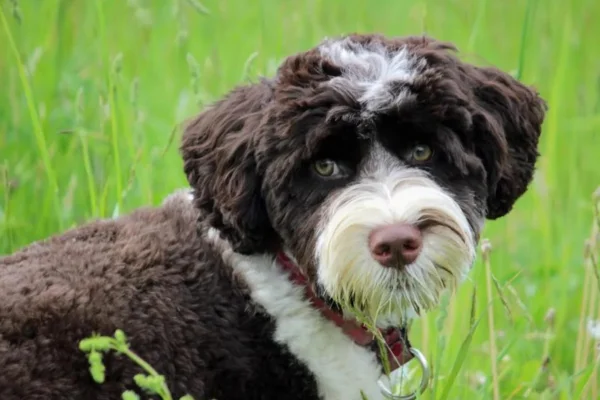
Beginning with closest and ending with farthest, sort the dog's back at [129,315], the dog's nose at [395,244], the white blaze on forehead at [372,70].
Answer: the dog's nose at [395,244]
the dog's back at [129,315]
the white blaze on forehead at [372,70]

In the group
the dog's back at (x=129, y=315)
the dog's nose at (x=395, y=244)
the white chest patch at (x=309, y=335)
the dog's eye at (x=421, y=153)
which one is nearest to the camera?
the dog's nose at (x=395, y=244)

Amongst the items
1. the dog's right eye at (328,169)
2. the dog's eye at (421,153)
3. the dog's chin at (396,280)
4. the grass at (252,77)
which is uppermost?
the dog's eye at (421,153)

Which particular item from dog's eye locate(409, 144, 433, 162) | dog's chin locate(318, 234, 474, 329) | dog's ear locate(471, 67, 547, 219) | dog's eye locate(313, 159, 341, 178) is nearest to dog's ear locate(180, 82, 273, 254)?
dog's eye locate(313, 159, 341, 178)

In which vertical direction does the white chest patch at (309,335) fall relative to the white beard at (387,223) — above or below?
below

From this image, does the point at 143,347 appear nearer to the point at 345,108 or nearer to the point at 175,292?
the point at 175,292

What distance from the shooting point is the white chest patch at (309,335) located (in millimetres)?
3699

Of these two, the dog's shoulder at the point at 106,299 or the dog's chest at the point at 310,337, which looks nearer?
the dog's shoulder at the point at 106,299

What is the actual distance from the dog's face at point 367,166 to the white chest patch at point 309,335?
9 cm

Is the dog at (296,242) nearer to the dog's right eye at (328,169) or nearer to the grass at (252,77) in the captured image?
the dog's right eye at (328,169)

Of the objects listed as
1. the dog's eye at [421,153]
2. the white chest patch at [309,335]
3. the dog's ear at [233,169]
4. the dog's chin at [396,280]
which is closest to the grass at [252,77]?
the dog's chin at [396,280]

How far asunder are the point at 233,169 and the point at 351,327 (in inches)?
24.6

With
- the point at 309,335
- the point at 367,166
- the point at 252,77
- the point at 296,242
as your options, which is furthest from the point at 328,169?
the point at 252,77

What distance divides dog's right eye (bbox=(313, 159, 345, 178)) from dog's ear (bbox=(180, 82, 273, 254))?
0.22 meters

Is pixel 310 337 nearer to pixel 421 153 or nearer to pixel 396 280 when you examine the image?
pixel 396 280
